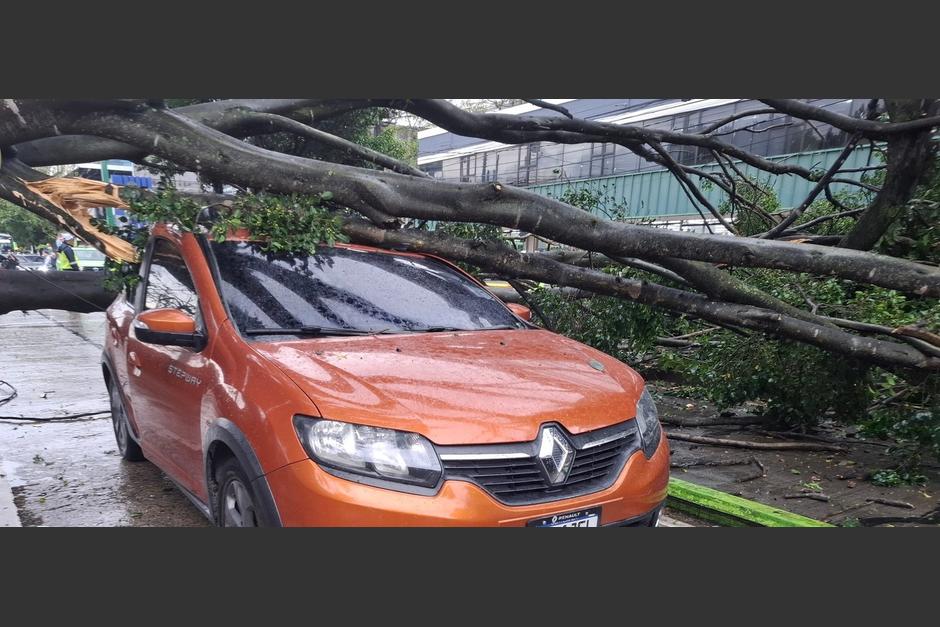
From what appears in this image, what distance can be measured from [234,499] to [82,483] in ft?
8.83

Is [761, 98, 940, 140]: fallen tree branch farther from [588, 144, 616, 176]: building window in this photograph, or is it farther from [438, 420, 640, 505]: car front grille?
[438, 420, 640, 505]: car front grille

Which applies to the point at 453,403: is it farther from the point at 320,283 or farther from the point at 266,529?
the point at 320,283

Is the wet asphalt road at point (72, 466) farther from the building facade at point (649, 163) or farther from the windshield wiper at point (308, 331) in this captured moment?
the building facade at point (649, 163)

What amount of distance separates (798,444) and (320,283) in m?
4.36

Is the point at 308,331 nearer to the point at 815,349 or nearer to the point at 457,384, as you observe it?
the point at 457,384

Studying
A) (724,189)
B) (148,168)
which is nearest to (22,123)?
(148,168)

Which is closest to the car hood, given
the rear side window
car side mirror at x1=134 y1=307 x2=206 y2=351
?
car side mirror at x1=134 y1=307 x2=206 y2=351

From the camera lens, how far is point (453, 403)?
281 centimetres

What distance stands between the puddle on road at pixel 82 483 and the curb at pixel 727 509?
3124 mm

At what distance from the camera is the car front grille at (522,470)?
268 cm

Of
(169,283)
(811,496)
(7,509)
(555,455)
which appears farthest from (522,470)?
(7,509)

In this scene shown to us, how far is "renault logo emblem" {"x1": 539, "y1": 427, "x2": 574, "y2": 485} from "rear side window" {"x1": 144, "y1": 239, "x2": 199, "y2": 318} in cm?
204

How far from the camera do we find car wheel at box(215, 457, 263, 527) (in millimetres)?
2990

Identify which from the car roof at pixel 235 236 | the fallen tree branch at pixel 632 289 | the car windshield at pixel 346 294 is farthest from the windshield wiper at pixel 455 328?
the fallen tree branch at pixel 632 289
